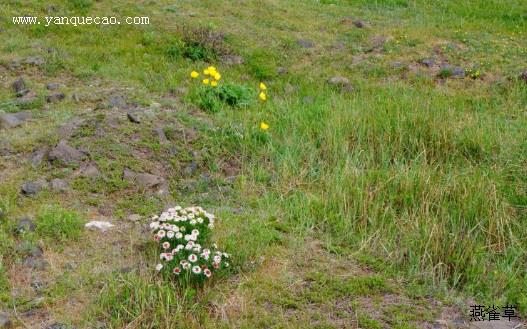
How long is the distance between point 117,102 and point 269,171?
6.55ft

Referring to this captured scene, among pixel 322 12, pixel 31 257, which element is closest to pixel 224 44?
pixel 322 12

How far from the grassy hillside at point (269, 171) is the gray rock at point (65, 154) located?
0.06 m

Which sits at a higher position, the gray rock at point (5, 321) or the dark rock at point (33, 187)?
the dark rock at point (33, 187)

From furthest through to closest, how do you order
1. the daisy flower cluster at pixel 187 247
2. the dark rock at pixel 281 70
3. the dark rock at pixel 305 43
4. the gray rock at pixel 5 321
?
1. the dark rock at pixel 305 43
2. the dark rock at pixel 281 70
3. the daisy flower cluster at pixel 187 247
4. the gray rock at pixel 5 321

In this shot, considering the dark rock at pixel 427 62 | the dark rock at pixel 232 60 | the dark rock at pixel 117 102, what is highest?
the dark rock at pixel 427 62

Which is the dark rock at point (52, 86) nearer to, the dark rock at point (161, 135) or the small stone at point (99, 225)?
the dark rock at point (161, 135)

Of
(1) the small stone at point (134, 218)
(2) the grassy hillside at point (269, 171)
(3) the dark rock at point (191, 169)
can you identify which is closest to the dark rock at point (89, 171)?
(2) the grassy hillside at point (269, 171)

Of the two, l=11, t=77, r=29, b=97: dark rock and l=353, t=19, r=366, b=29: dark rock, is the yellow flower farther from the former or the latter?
l=353, t=19, r=366, b=29: dark rock

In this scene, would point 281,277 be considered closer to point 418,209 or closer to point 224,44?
point 418,209

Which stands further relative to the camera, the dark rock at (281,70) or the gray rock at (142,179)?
the dark rock at (281,70)

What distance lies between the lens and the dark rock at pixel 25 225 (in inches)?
180

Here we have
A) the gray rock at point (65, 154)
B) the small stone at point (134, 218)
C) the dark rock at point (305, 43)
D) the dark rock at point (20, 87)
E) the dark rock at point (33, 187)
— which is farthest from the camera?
the dark rock at point (305, 43)

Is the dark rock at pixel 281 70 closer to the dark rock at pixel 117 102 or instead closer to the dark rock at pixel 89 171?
the dark rock at pixel 117 102

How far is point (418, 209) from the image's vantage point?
5.07 metres
